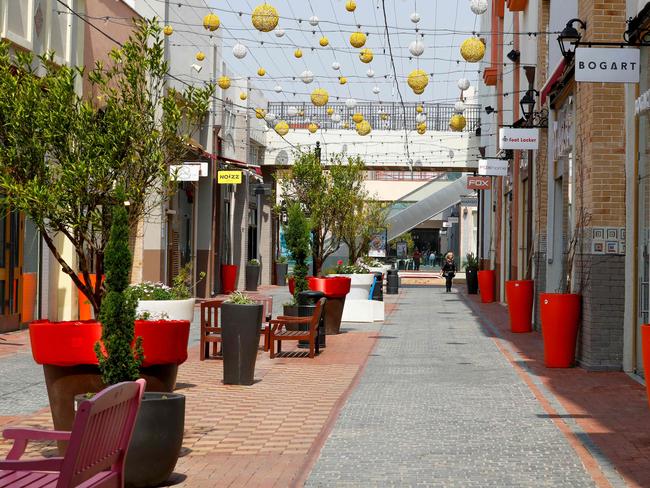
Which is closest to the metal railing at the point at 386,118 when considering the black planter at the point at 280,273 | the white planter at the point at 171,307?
the black planter at the point at 280,273

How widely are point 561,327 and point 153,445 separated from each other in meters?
9.19

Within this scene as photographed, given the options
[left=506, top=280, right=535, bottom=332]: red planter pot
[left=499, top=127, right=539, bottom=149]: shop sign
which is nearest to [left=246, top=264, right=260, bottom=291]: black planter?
[left=506, top=280, right=535, bottom=332]: red planter pot

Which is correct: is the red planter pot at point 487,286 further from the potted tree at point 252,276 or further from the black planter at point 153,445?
the black planter at point 153,445

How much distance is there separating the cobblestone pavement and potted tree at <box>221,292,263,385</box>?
1.34 m

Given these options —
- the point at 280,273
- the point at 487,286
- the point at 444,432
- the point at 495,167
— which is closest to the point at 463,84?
the point at 495,167

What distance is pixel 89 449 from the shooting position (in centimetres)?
480

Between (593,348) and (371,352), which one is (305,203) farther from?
(593,348)

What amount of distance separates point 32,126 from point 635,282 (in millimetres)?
8178

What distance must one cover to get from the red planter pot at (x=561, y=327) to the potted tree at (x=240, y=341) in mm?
4417

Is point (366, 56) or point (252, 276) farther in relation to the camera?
point (252, 276)

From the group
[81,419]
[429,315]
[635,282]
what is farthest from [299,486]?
[429,315]

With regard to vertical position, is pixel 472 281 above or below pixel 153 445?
above

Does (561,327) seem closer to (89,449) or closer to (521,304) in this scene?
(521,304)

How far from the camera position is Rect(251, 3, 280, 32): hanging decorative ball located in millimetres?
19047
